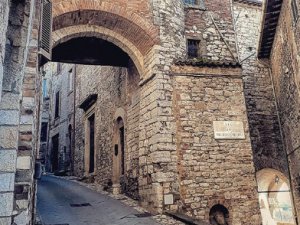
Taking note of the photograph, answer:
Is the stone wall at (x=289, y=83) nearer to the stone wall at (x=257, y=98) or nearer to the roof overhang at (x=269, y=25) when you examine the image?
the roof overhang at (x=269, y=25)

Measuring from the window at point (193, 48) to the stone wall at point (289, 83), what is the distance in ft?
7.75

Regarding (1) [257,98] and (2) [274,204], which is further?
(2) [274,204]

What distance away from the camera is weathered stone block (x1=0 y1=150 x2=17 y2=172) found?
3129 millimetres

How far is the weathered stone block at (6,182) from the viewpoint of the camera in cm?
311

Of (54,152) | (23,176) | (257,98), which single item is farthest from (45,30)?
(54,152)

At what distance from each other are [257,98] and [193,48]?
307 centimetres

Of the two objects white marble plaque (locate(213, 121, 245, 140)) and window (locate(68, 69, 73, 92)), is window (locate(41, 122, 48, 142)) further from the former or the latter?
white marble plaque (locate(213, 121, 245, 140))

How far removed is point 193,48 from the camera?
8.98 meters

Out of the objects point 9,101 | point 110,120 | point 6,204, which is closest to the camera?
point 6,204

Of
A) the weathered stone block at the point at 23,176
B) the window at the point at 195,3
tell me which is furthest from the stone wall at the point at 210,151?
the weathered stone block at the point at 23,176

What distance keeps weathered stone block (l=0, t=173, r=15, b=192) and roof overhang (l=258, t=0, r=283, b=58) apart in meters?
Answer: 7.91

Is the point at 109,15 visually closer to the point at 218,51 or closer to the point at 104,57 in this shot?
the point at 104,57

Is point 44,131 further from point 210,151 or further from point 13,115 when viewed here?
point 13,115

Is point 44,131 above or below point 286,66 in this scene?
above
